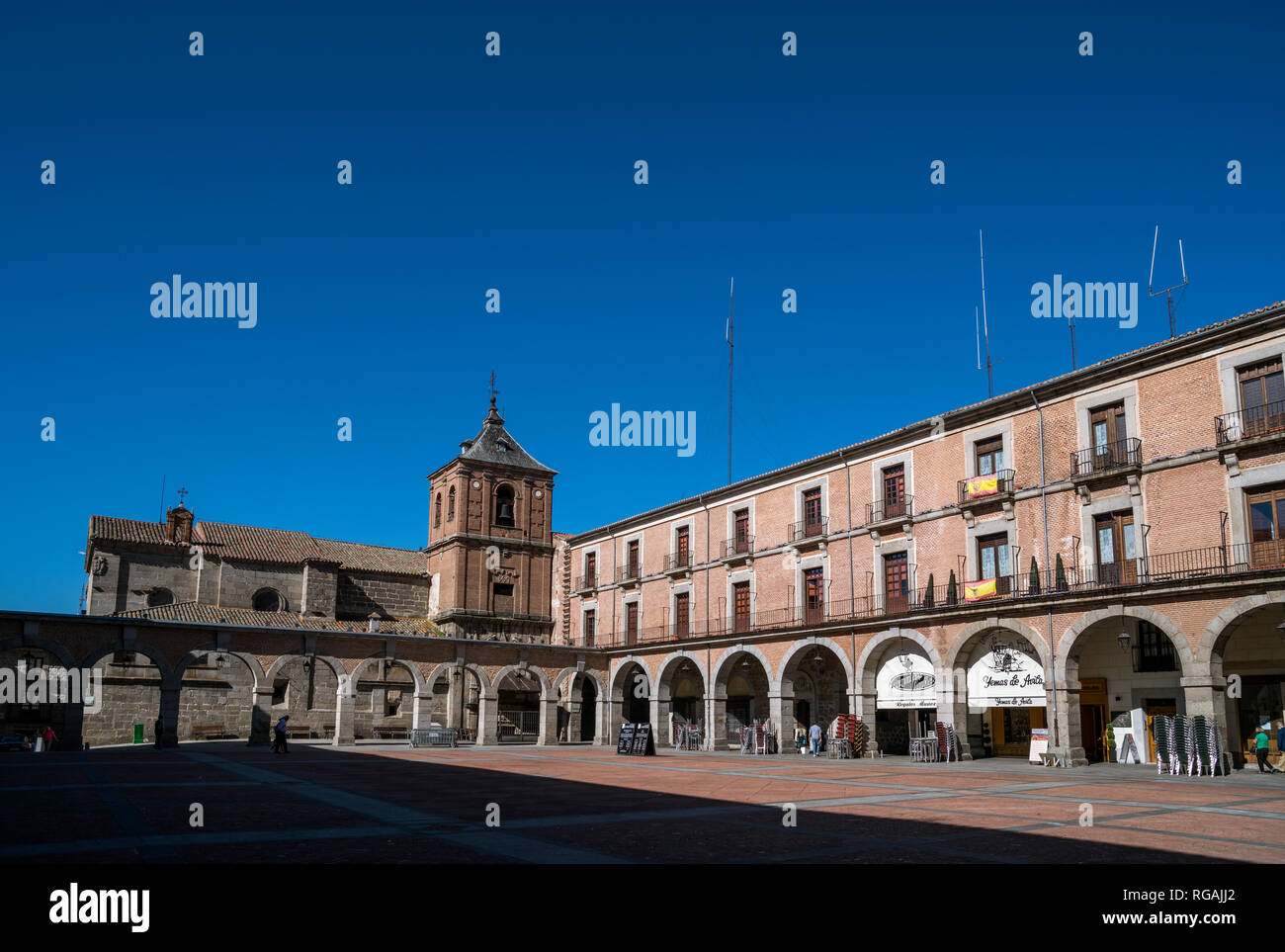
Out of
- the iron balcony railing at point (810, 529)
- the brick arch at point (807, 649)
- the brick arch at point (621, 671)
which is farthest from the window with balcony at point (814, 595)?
the brick arch at point (621, 671)

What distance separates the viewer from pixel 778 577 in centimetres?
3716

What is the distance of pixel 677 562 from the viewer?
1687 inches

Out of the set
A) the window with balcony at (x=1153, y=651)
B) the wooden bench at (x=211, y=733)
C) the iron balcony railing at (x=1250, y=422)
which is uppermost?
the iron balcony railing at (x=1250, y=422)

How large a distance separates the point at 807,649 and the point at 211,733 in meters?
27.5

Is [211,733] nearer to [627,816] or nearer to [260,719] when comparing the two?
[260,719]

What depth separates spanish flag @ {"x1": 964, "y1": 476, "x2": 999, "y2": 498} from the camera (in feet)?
95.4

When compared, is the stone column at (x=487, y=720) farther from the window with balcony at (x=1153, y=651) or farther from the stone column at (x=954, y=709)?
the window with balcony at (x=1153, y=651)

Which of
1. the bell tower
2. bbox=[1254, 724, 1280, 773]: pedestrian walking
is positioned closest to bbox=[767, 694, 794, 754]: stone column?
bbox=[1254, 724, 1280, 773]: pedestrian walking

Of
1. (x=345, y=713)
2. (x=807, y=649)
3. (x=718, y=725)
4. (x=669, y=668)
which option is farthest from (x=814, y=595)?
(x=345, y=713)

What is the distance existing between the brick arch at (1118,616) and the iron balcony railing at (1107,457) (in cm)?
385

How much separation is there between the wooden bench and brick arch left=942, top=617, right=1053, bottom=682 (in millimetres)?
32609

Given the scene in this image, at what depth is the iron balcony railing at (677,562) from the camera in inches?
1662

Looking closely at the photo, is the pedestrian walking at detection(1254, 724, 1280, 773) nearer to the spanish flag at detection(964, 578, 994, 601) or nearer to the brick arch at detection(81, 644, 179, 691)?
the spanish flag at detection(964, 578, 994, 601)
